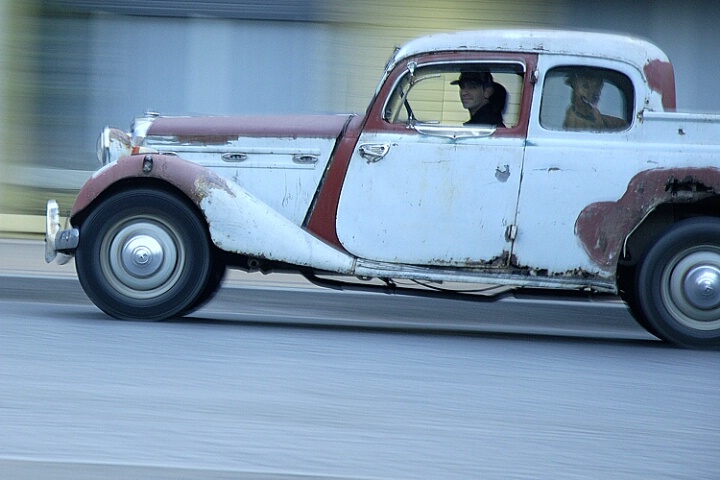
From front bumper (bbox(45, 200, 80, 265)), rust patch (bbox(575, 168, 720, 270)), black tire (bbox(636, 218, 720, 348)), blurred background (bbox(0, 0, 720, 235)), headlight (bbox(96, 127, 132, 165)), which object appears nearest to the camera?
rust patch (bbox(575, 168, 720, 270))

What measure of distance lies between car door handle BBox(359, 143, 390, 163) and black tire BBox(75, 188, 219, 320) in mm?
1072

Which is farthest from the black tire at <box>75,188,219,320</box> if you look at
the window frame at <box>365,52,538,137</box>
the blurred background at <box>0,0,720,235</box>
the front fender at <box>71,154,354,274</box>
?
the blurred background at <box>0,0,720,235</box>

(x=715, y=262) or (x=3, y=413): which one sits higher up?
(x=715, y=262)

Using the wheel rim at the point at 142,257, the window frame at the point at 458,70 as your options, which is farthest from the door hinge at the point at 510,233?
the wheel rim at the point at 142,257

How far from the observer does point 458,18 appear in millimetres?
12781

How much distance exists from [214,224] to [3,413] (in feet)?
9.05

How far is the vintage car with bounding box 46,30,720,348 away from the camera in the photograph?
7.02 m

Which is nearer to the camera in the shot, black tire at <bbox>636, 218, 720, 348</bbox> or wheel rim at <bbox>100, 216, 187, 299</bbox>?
black tire at <bbox>636, 218, 720, 348</bbox>

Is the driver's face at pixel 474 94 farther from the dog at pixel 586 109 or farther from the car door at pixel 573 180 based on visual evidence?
the dog at pixel 586 109

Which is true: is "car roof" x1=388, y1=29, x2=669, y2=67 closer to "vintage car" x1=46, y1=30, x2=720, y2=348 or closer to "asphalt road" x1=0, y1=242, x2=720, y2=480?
"vintage car" x1=46, y1=30, x2=720, y2=348

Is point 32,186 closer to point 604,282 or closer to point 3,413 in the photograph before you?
point 604,282

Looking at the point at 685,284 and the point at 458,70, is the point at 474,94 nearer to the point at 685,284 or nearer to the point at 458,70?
the point at 458,70

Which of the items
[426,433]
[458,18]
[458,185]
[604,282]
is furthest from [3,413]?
[458,18]

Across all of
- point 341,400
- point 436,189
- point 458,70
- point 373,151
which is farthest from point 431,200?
point 341,400
